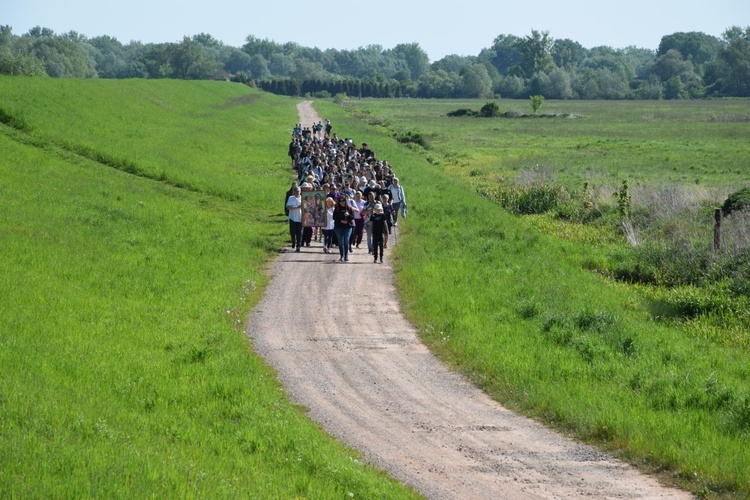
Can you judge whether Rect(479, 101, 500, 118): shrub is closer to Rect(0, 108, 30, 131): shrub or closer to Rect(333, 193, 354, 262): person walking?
Rect(0, 108, 30, 131): shrub

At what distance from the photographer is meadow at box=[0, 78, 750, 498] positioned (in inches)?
411

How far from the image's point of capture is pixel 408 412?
13.2 metres

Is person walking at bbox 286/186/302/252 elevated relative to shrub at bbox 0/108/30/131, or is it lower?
lower

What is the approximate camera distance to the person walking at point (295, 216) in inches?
1005

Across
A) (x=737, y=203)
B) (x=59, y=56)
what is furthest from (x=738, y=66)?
(x=737, y=203)

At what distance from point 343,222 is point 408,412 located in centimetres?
1126

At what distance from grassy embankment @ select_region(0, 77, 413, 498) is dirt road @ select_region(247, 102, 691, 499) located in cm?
49

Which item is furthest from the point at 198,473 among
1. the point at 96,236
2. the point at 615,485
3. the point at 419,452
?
the point at 96,236

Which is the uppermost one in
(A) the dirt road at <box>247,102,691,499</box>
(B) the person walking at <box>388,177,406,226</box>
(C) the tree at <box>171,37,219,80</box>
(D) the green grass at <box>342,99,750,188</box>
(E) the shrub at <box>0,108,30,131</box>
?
(C) the tree at <box>171,37,219,80</box>

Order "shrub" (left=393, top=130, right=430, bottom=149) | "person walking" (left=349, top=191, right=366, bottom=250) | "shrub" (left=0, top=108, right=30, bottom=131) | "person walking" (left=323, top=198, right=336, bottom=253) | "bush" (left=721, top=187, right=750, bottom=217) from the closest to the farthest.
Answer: "person walking" (left=323, top=198, right=336, bottom=253) → "person walking" (left=349, top=191, right=366, bottom=250) → "bush" (left=721, top=187, right=750, bottom=217) → "shrub" (left=0, top=108, right=30, bottom=131) → "shrub" (left=393, top=130, right=430, bottom=149)

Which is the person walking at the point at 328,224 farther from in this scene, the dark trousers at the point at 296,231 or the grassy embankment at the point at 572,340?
the grassy embankment at the point at 572,340

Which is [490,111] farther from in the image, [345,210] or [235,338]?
[235,338]

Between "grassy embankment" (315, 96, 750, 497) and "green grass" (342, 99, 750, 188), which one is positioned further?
"green grass" (342, 99, 750, 188)

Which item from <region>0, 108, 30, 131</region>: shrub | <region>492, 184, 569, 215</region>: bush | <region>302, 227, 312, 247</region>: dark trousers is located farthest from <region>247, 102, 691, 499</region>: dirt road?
<region>0, 108, 30, 131</region>: shrub
